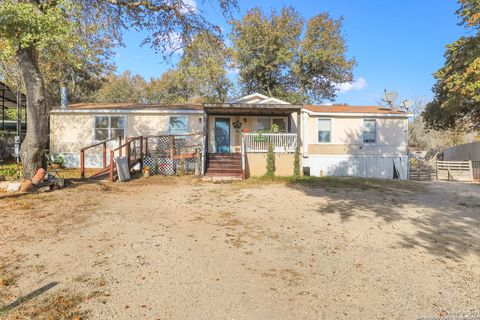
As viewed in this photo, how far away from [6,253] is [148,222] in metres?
2.40

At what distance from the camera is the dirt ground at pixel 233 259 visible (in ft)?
11.2

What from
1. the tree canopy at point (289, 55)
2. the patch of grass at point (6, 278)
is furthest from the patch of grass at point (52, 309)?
the tree canopy at point (289, 55)

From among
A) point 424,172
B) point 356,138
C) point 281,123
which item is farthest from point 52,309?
point 424,172

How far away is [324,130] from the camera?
59.9 ft

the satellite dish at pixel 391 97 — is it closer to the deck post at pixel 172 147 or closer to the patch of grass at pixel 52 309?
the deck post at pixel 172 147

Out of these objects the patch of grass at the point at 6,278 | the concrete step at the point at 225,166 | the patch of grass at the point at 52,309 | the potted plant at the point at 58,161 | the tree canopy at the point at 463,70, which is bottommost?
the patch of grass at the point at 52,309

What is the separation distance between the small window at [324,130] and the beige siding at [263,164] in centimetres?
452

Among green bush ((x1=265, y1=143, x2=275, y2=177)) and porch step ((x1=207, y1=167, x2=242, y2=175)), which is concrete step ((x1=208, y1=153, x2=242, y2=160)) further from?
green bush ((x1=265, y1=143, x2=275, y2=177))

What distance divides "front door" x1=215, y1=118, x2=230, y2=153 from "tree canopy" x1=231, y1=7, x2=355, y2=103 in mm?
12557

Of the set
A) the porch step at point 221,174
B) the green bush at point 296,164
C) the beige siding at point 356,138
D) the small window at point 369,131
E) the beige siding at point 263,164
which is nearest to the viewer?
the porch step at point 221,174

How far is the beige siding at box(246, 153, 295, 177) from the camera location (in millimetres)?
14367

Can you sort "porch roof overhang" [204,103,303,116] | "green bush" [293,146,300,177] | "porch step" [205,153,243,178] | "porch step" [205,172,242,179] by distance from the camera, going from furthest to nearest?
1. "porch roof overhang" [204,103,303,116]
2. "green bush" [293,146,300,177]
3. "porch step" [205,153,243,178]
4. "porch step" [205,172,242,179]

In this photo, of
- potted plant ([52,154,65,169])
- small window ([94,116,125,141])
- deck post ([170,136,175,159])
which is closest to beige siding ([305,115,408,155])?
deck post ([170,136,175,159])

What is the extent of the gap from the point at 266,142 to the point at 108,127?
27.3 feet
